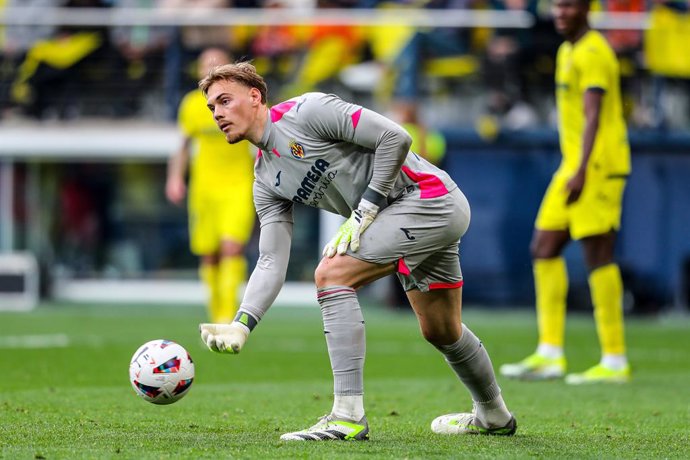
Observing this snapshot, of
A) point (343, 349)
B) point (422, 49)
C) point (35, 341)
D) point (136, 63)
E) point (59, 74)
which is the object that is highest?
point (422, 49)

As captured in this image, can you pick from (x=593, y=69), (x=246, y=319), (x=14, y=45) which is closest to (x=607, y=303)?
(x=593, y=69)

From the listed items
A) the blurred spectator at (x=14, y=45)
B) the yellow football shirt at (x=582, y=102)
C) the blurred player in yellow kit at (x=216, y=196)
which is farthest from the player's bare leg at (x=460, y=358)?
the blurred spectator at (x=14, y=45)

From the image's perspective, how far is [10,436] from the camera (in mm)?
5352

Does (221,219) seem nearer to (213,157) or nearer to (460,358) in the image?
(213,157)

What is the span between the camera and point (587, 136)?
28.6ft

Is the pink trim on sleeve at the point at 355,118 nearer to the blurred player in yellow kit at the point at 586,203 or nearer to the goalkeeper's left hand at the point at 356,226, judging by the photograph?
the goalkeeper's left hand at the point at 356,226

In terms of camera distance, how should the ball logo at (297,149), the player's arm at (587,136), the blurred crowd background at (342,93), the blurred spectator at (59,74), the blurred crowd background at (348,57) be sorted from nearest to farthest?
the ball logo at (297,149), the player's arm at (587,136), the blurred crowd background at (342,93), the blurred crowd background at (348,57), the blurred spectator at (59,74)

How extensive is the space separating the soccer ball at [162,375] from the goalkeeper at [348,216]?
1.27 feet

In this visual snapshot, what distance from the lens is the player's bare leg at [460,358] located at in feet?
18.2

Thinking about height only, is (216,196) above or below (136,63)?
below

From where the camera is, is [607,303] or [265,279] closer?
[265,279]

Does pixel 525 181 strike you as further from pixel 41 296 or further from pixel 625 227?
pixel 41 296

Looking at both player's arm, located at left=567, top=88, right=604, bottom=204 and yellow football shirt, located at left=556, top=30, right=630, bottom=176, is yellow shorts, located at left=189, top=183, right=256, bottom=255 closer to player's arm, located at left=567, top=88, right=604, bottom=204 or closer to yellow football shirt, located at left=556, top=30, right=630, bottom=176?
yellow football shirt, located at left=556, top=30, right=630, bottom=176

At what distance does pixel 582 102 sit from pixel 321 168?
4111mm
